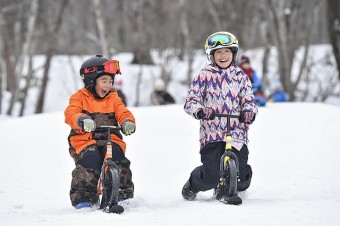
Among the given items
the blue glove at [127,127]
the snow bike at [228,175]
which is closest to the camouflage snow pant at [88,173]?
the blue glove at [127,127]

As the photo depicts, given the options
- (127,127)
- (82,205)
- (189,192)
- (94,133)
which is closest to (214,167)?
(189,192)

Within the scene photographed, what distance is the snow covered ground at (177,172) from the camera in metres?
4.82

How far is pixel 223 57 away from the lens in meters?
5.83

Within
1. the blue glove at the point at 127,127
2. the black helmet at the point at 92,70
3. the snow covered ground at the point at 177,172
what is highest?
the black helmet at the point at 92,70

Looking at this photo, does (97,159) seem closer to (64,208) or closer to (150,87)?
(64,208)

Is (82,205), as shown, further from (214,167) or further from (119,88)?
(119,88)

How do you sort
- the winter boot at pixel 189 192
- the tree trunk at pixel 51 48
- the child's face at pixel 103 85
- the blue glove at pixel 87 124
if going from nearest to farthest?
the blue glove at pixel 87 124
the child's face at pixel 103 85
the winter boot at pixel 189 192
the tree trunk at pixel 51 48

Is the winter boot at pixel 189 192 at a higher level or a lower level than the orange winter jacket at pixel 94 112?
lower

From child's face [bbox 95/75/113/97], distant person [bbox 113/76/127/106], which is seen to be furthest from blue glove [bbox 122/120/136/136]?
distant person [bbox 113/76/127/106]

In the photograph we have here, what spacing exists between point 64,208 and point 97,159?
27.3 inches

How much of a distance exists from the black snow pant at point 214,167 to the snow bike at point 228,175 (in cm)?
14

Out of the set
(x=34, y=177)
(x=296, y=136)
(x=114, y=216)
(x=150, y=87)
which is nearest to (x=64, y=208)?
(x=114, y=216)

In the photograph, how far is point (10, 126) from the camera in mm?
10867

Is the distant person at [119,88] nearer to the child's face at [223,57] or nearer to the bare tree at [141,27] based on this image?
the child's face at [223,57]
